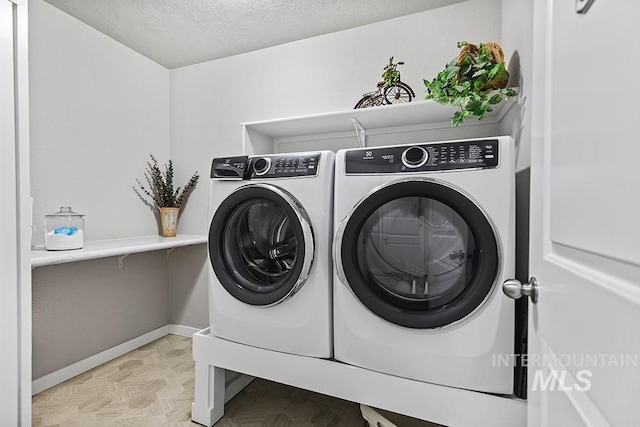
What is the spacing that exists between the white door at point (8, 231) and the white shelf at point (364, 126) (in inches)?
43.1

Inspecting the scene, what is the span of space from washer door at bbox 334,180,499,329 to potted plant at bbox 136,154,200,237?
178 cm

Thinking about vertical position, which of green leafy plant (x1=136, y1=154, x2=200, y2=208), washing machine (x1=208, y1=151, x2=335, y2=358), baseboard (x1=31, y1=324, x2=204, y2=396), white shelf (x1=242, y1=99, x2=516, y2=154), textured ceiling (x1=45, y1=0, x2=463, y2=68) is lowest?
baseboard (x1=31, y1=324, x2=204, y2=396)

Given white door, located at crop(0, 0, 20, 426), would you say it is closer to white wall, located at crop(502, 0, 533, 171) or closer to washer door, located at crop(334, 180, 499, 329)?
washer door, located at crop(334, 180, 499, 329)

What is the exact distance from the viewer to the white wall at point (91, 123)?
1.89 metres

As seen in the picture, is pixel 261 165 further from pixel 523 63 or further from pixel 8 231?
pixel 523 63

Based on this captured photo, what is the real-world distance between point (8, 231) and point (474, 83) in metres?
2.03

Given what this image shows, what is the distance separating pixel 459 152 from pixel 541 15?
464 millimetres

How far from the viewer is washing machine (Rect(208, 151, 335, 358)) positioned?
4.35 feet

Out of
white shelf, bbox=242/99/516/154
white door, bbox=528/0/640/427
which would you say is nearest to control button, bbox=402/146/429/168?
white door, bbox=528/0/640/427

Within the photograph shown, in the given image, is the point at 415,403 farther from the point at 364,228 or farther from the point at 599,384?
the point at 599,384

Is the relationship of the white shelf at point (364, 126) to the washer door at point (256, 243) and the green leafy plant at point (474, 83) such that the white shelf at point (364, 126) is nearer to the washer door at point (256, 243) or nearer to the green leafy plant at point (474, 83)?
the green leafy plant at point (474, 83)

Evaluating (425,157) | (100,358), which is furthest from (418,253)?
(100,358)

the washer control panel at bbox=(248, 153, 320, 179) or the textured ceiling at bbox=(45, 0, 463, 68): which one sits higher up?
the textured ceiling at bbox=(45, 0, 463, 68)

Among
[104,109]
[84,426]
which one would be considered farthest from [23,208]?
[104,109]
